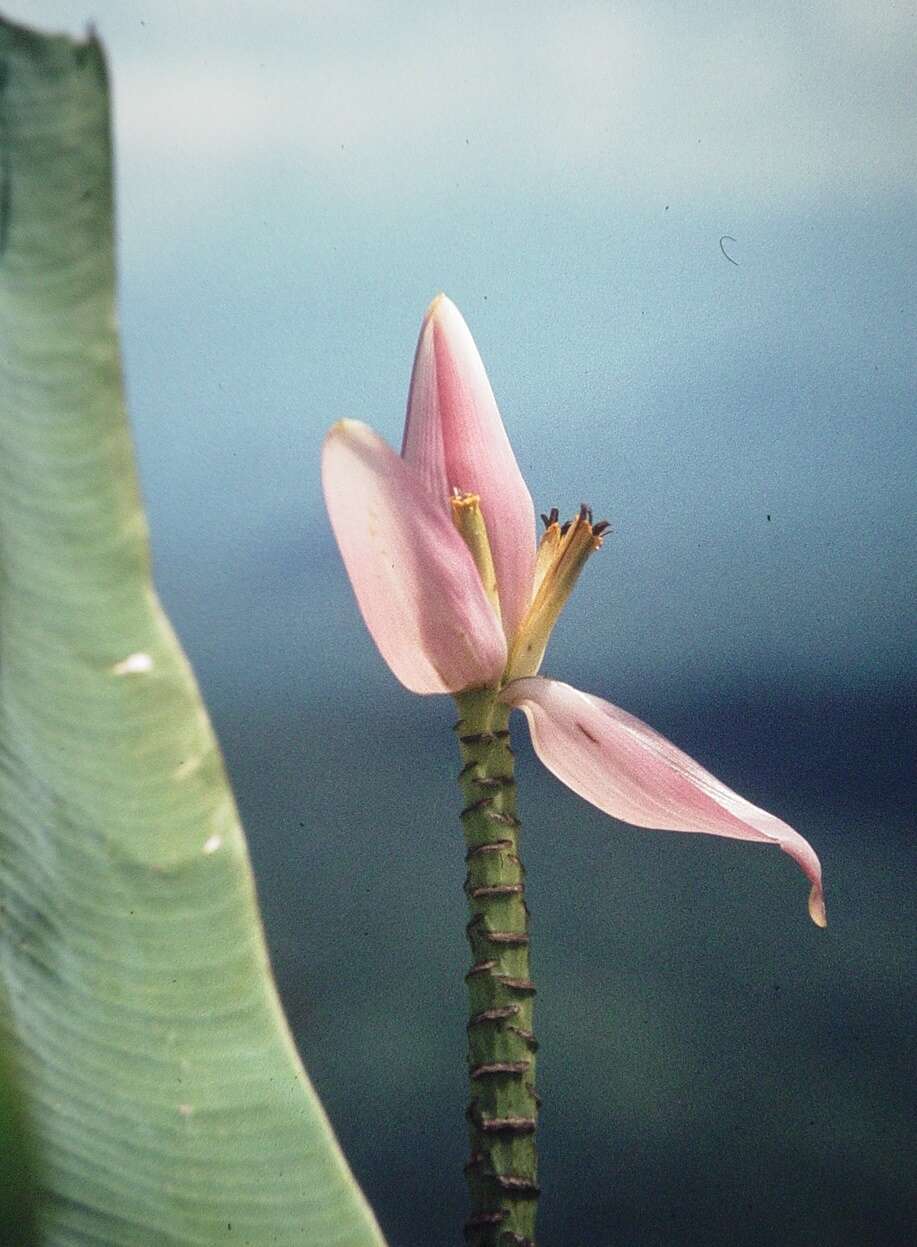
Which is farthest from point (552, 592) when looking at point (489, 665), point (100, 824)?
point (100, 824)

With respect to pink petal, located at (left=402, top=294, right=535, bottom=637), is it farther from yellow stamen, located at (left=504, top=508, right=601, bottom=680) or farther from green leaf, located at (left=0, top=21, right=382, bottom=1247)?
green leaf, located at (left=0, top=21, right=382, bottom=1247)

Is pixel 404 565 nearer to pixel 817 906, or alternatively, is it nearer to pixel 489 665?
pixel 489 665

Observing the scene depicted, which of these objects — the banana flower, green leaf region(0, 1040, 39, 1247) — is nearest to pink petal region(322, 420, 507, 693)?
the banana flower

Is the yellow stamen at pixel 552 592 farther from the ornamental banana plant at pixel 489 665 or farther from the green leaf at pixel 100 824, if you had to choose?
the green leaf at pixel 100 824

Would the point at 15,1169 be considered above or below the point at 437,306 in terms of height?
below

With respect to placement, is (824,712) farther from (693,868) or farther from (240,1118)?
(240,1118)
